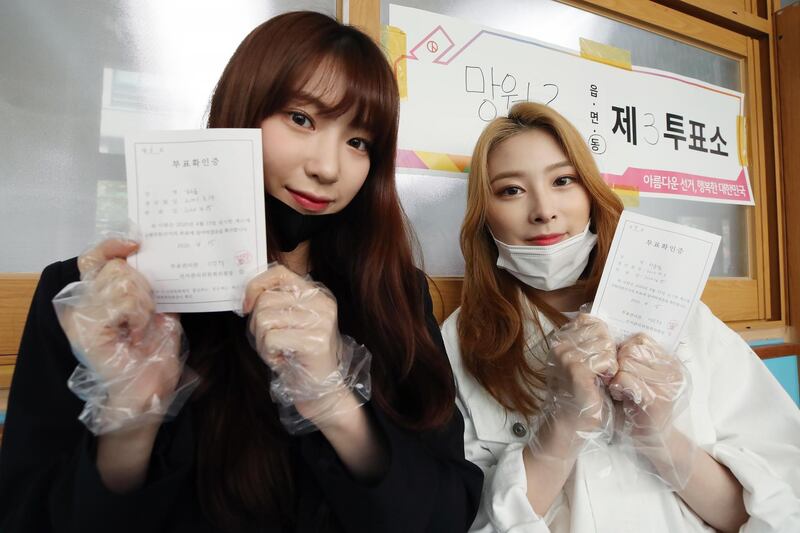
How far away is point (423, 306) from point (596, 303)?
36cm

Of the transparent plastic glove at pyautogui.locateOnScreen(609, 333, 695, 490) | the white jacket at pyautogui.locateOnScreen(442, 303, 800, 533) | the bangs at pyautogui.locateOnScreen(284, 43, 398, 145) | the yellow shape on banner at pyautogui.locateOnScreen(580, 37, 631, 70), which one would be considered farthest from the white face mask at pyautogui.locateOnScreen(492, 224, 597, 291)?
the yellow shape on banner at pyautogui.locateOnScreen(580, 37, 631, 70)

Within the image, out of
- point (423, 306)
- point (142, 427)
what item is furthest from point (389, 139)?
point (142, 427)

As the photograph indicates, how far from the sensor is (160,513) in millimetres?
661

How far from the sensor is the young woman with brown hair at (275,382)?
63cm

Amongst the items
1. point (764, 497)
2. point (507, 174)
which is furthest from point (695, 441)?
point (507, 174)

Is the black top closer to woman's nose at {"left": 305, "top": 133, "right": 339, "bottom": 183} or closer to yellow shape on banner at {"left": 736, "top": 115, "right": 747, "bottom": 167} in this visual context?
woman's nose at {"left": 305, "top": 133, "right": 339, "bottom": 183}

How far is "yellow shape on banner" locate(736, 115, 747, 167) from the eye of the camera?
210 cm

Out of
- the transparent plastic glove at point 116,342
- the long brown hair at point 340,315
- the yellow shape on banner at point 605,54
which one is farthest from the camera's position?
the yellow shape on banner at point 605,54

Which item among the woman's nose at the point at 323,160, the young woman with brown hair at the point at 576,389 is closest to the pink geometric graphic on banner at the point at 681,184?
the young woman with brown hair at the point at 576,389

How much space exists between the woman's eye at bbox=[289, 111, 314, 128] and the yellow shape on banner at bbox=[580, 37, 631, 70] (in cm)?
140

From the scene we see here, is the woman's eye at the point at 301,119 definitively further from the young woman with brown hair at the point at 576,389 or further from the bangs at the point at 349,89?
the young woman with brown hair at the point at 576,389

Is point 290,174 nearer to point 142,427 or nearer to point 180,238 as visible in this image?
point 180,238

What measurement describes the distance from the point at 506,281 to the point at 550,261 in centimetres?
18

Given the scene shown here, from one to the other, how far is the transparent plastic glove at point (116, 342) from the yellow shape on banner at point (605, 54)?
1.76 meters
